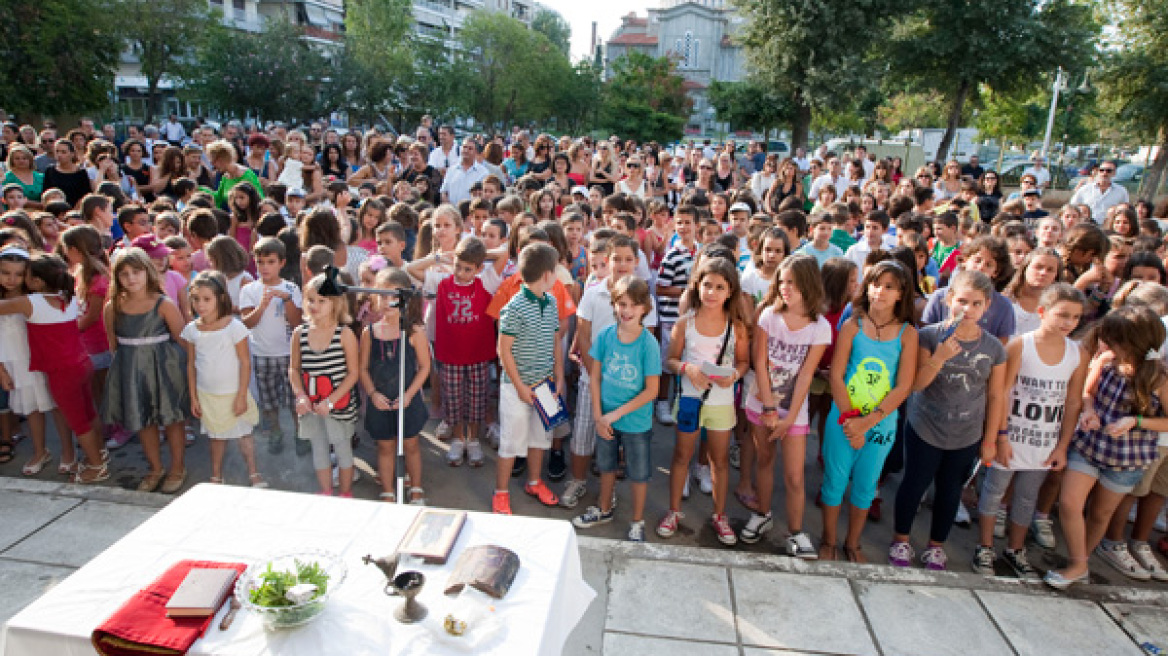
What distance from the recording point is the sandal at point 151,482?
4441 millimetres

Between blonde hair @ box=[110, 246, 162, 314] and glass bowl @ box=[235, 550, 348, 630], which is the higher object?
blonde hair @ box=[110, 246, 162, 314]

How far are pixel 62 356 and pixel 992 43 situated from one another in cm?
2353

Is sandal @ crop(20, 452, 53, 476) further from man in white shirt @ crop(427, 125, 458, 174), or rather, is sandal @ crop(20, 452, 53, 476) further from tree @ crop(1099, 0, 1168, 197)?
tree @ crop(1099, 0, 1168, 197)

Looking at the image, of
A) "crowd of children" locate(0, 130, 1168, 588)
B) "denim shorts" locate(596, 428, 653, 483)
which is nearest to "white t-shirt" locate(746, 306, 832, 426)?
"crowd of children" locate(0, 130, 1168, 588)

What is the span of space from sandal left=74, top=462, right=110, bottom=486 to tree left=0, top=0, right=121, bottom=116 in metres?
22.1

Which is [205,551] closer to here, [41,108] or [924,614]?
[924,614]

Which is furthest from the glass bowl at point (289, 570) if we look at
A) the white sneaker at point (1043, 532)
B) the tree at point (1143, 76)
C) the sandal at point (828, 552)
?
the tree at point (1143, 76)

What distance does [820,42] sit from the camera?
71.2ft

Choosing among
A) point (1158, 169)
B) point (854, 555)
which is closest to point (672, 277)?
point (854, 555)

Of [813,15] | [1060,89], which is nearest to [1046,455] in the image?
[813,15]

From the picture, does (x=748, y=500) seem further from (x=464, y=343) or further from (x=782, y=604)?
(x=464, y=343)

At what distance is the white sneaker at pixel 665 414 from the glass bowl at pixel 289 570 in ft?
12.1

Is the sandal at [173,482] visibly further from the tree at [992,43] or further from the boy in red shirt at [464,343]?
the tree at [992,43]

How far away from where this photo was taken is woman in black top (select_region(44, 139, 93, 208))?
7680mm
